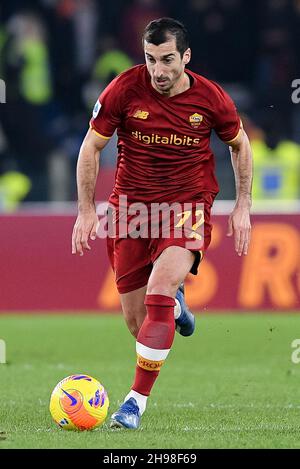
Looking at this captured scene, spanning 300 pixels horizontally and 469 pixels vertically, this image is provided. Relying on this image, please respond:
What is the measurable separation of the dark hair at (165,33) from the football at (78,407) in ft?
6.33

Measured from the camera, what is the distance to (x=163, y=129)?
6781 millimetres

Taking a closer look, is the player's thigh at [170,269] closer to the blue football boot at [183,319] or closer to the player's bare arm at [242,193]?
the player's bare arm at [242,193]

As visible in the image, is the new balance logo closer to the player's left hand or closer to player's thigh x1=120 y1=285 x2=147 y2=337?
player's thigh x1=120 y1=285 x2=147 y2=337

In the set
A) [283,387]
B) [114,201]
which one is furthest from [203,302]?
[114,201]

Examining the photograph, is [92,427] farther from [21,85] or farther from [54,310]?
[21,85]

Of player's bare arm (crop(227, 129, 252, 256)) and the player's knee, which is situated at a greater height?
player's bare arm (crop(227, 129, 252, 256))

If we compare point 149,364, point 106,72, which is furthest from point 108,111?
point 106,72

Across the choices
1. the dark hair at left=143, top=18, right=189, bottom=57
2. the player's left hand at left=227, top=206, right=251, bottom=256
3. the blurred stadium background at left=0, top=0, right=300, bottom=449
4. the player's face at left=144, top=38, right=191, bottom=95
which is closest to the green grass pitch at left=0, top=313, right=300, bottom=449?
the blurred stadium background at left=0, top=0, right=300, bottom=449

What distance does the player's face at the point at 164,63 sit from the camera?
21.3ft

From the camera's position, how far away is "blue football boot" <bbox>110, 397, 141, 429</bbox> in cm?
628

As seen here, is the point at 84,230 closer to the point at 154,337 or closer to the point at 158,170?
the point at 158,170

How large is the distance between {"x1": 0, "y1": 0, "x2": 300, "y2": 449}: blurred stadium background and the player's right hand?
1.00 m

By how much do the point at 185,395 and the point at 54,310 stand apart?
5312 mm

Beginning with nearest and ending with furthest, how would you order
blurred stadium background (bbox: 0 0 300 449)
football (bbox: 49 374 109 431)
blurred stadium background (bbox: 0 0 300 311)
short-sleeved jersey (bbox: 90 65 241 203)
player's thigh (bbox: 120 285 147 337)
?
football (bbox: 49 374 109 431)
short-sleeved jersey (bbox: 90 65 241 203)
player's thigh (bbox: 120 285 147 337)
blurred stadium background (bbox: 0 0 300 449)
blurred stadium background (bbox: 0 0 300 311)
